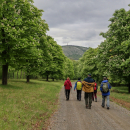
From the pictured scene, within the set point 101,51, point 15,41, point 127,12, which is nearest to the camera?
point 15,41

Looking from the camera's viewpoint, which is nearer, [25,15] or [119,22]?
[25,15]

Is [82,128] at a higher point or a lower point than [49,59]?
lower

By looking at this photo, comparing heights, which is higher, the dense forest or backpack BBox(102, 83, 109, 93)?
the dense forest

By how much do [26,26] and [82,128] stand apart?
15668 mm

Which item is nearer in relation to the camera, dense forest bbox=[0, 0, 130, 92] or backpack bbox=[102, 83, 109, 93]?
backpack bbox=[102, 83, 109, 93]

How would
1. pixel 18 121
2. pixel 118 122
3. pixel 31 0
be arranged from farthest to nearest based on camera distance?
pixel 31 0, pixel 118 122, pixel 18 121

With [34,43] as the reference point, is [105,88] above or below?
below

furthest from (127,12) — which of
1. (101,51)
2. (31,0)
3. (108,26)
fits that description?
(31,0)

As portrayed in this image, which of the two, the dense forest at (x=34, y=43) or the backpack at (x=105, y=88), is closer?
the backpack at (x=105, y=88)

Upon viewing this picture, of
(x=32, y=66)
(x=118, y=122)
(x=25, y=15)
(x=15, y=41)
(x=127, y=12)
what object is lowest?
(x=118, y=122)

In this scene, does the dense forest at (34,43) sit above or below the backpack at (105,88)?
above

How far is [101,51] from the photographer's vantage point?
24.2 metres

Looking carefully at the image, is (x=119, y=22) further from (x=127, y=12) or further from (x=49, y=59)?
(x=49, y=59)

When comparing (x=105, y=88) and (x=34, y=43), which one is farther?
(x=34, y=43)
